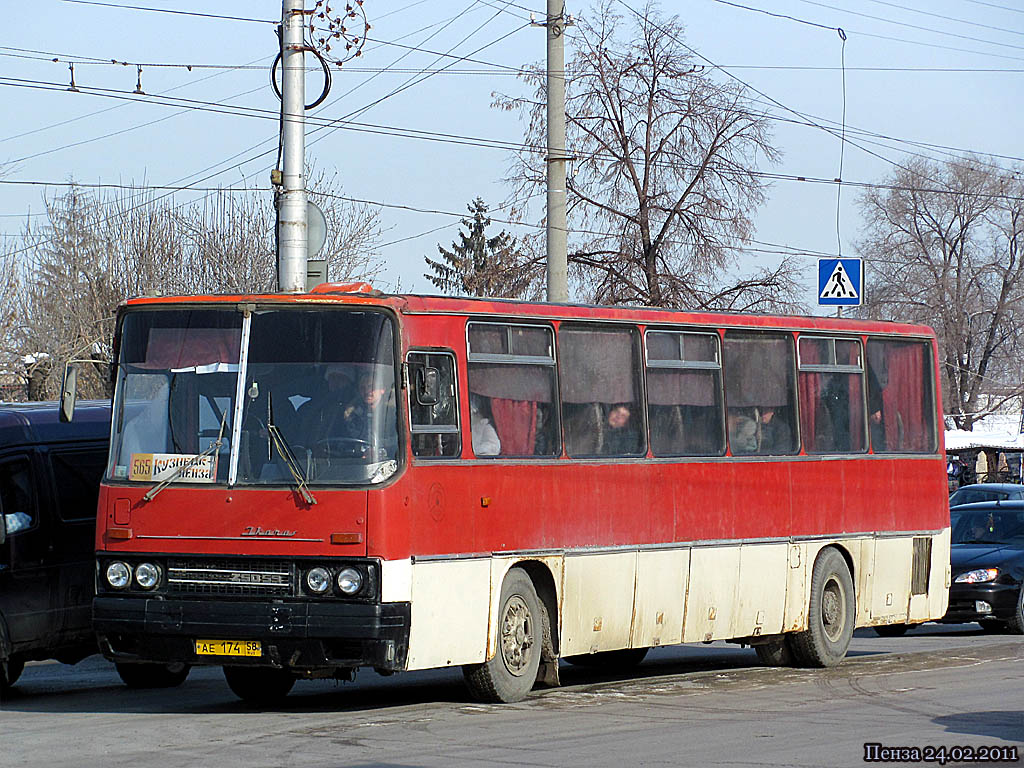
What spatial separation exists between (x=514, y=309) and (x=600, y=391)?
3.90 feet

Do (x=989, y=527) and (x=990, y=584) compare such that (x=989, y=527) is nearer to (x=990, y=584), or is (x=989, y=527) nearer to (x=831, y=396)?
(x=990, y=584)

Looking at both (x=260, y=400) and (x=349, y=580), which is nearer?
(x=349, y=580)

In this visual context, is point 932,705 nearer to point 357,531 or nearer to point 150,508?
point 357,531

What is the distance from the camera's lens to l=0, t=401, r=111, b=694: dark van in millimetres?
13148

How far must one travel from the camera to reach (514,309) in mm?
12883

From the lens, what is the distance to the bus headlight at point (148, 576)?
1152 cm

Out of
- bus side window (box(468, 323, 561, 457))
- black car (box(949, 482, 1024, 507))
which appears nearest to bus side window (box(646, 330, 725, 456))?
bus side window (box(468, 323, 561, 457))

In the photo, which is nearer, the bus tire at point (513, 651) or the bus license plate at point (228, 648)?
the bus license plate at point (228, 648)

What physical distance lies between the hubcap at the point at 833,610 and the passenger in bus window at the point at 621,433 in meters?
3.39

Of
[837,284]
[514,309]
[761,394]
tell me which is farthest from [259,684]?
[837,284]

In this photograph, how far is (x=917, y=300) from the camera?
238ft

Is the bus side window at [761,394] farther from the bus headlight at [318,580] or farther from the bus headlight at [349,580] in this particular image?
the bus headlight at [318,580]

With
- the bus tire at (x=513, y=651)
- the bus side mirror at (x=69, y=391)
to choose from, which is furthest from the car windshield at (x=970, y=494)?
the bus side mirror at (x=69, y=391)

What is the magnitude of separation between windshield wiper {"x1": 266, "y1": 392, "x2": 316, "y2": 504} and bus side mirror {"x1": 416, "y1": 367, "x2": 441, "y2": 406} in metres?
0.95
